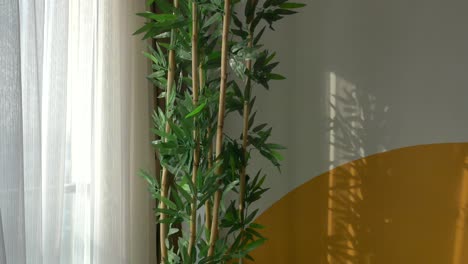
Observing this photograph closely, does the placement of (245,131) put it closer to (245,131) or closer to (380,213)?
(245,131)

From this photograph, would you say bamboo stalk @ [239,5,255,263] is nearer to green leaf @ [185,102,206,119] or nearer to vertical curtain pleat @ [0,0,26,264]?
green leaf @ [185,102,206,119]

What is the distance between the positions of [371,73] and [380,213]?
693 millimetres

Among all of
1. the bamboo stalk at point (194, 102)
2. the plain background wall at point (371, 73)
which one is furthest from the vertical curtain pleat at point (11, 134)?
the plain background wall at point (371, 73)

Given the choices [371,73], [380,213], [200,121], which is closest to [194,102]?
[200,121]

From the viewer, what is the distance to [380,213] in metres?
2.79

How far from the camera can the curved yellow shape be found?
2658 mm

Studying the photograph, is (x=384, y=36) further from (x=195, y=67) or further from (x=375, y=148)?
(x=195, y=67)

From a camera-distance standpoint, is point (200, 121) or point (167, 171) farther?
point (167, 171)

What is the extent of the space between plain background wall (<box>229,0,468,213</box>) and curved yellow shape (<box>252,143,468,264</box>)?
77mm

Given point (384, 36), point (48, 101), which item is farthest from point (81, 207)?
point (384, 36)

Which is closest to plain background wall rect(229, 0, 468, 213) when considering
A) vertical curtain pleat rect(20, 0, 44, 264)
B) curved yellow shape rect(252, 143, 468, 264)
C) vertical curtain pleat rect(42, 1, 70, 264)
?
curved yellow shape rect(252, 143, 468, 264)

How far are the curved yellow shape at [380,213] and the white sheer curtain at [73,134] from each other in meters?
0.84

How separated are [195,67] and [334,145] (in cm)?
110

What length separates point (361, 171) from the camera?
2820 mm
